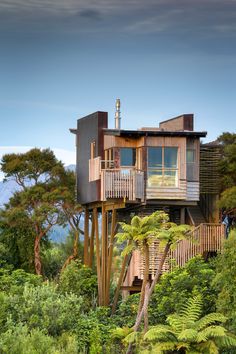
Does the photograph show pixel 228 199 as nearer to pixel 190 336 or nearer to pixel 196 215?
pixel 196 215

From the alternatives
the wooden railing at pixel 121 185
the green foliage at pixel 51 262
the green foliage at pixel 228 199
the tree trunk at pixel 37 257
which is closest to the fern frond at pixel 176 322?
the wooden railing at pixel 121 185

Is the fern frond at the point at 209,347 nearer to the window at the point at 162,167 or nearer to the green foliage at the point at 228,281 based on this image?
the green foliage at the point at 228,281

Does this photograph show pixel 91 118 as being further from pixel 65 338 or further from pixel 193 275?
pixel 65 338

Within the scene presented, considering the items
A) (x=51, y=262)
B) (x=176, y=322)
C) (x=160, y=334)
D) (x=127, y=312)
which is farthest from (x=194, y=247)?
(x=51, y=262)

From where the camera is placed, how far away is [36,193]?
63625 mm

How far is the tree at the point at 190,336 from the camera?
1671 inches

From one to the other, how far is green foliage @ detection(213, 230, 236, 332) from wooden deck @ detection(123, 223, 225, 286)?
6441 millimetres

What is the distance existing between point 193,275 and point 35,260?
17178 millimetres

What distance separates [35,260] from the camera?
6412cm

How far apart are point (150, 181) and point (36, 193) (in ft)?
36.9

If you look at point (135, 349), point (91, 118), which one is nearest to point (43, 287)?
point (135, 349)

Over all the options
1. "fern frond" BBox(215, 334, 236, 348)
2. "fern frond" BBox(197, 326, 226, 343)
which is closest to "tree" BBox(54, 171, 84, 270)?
"fern frond" BBox(197, 326, 226, 343)

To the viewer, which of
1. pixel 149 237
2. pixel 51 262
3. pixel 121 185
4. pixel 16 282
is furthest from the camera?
pixel 51 262

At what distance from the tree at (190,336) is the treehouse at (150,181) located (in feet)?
27.7
